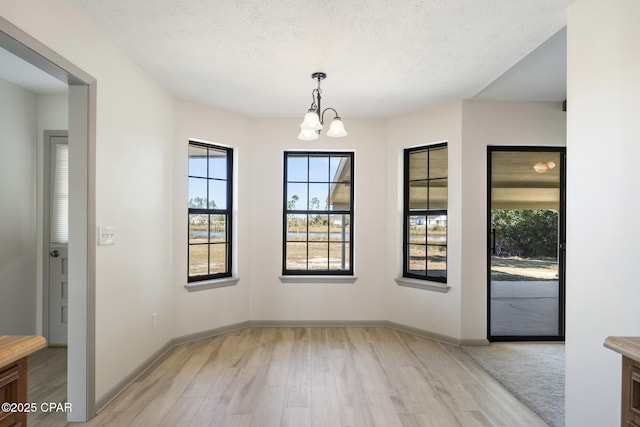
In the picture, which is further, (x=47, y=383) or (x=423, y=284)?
(x=423, y=284)

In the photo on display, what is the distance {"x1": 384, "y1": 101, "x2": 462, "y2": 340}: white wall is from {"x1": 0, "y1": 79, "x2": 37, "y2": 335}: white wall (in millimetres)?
3847

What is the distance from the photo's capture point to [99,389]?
2.59 meters

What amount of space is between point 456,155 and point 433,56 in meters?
1.41

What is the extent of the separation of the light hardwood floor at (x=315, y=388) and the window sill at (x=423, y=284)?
0.58 metres

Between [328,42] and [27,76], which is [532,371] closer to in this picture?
[328,42]

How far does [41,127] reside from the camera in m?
3.79

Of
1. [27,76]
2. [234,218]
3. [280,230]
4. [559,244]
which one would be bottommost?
[559,244]

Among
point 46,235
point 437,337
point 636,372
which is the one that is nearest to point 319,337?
point 437,337

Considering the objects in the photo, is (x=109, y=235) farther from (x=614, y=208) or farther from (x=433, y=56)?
(x=614, y=208)

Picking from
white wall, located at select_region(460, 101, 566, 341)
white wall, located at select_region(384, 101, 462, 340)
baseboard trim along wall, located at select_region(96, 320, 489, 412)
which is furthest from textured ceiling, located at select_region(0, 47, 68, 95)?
white wall, located at select_region(460, 101, 566, 341)

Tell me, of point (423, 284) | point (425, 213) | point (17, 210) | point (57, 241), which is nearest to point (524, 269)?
point (423, 284)

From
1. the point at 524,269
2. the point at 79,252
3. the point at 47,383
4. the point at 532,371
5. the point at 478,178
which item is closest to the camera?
the point at 79,252

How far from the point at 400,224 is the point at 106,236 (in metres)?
3.13

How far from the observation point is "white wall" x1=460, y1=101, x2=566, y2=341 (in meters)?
3.97
